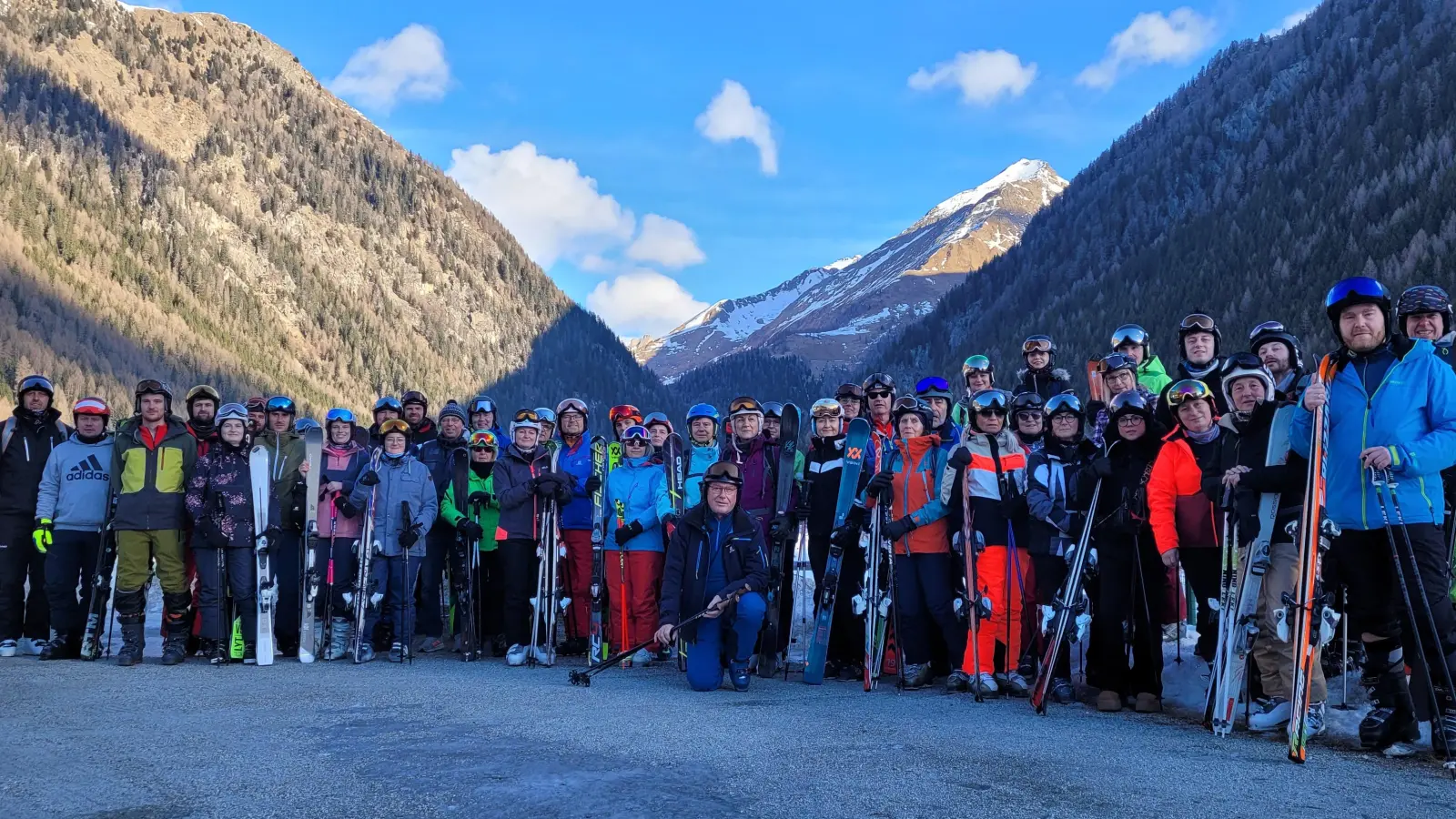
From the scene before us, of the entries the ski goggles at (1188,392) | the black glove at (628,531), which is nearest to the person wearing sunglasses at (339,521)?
the black glove at (628,531)

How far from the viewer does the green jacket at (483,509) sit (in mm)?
9023

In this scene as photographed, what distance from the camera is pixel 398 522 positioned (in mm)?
8648

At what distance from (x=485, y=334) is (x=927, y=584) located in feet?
258

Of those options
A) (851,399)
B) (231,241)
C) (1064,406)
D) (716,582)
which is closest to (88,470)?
(716,582)

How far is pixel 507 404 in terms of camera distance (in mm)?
76375

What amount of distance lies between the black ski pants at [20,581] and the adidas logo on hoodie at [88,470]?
0.55 metres

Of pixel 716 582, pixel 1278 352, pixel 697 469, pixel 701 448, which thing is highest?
pixel 1278 352

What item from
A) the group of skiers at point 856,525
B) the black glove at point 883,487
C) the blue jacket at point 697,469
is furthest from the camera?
the blue jacket at point 697,469

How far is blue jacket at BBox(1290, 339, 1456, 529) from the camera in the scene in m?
4.64

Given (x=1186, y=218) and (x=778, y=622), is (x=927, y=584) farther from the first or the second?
(x=1186, y=218)

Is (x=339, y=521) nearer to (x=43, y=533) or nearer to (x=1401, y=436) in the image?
(x=43, y=533)

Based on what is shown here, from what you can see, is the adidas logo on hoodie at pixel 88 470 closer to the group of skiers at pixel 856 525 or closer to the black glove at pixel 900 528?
the group of skiers at pixel 856 525

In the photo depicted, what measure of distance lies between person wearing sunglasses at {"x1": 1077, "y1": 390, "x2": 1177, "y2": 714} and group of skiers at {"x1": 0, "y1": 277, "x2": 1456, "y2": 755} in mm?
20

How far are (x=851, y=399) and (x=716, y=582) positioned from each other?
2.91m
